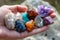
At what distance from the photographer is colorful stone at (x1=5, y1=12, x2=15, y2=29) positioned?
771 millimetres

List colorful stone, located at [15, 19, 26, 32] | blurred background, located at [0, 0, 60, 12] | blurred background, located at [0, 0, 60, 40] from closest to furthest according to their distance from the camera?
colorful stone, located at [15, 19, 26, 32] → blurred background, located at [0, 0, 60, 40] → blurred background, located at [0, 0, 60, 12]

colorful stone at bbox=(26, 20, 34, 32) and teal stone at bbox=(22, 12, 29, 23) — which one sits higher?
teal stone at bbox=(22, 12, 29, 23)

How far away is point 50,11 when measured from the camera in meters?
0.82

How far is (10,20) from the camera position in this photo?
0.78 m

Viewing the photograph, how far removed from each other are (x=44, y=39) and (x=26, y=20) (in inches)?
11.5

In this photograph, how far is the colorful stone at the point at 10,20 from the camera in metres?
0.77

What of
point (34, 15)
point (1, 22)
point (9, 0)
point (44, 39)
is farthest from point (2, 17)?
point (9, 0)

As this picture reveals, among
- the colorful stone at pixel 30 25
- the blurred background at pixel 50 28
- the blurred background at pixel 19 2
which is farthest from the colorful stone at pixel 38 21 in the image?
the blurred background at pixel 19 2

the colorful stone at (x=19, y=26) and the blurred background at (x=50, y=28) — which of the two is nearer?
the colorful stone at (x=19, y=26)

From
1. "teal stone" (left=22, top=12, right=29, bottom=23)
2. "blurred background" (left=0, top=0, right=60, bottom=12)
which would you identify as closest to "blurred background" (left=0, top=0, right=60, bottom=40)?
"blurred background" (left=0, top=0, right=60, bottom=12)

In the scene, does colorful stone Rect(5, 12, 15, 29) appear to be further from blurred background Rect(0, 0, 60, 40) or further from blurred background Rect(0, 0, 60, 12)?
blurred background Rect(0, 0, 60, 12)

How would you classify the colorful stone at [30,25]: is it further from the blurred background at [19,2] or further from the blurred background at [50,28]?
the blurred background at [19,2]

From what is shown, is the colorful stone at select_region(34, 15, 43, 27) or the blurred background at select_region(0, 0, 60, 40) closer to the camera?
the colorful stone at select_region(34, 15, 43, 27)

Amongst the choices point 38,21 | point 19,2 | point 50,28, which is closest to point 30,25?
point 38,21
